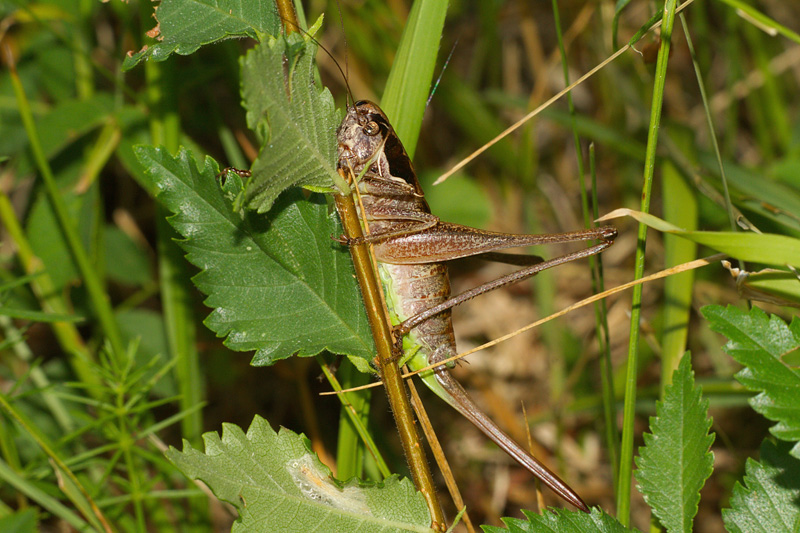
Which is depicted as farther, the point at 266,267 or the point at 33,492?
the point at 33,492

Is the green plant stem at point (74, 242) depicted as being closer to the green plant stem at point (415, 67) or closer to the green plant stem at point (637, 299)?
the green plant stem at point (415, 67)

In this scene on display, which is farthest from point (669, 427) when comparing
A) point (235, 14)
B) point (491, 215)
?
point (491, 215)

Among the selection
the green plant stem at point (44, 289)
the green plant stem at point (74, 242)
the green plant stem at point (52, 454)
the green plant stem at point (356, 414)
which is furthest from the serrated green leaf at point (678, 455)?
the green plant stem at point (44, 289)

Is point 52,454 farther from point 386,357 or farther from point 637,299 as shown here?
point 637,299

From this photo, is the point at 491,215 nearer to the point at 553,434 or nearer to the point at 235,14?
the point at 553,434

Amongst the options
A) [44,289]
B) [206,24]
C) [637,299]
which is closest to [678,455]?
[637,299]

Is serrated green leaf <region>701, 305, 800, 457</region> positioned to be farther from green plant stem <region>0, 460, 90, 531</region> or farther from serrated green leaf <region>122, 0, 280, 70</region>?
green plant stem <region>0, 460, 90, 531</region>
